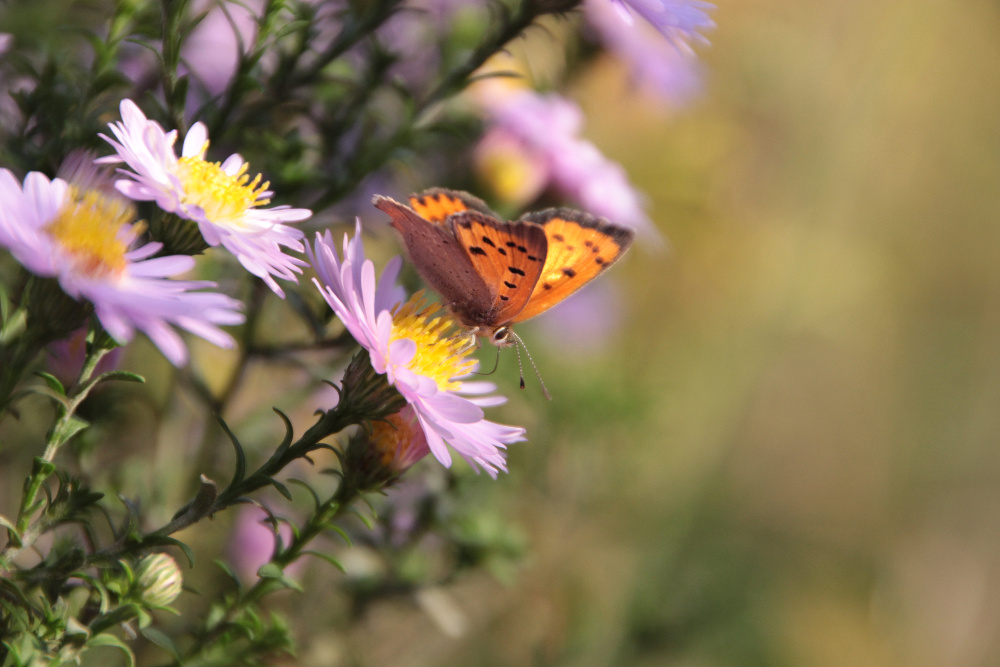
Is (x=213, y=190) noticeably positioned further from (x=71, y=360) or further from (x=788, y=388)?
(x=788, y=388)

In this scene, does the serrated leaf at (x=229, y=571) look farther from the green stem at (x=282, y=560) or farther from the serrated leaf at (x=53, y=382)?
the serrated leaf at (x=53, y=382)

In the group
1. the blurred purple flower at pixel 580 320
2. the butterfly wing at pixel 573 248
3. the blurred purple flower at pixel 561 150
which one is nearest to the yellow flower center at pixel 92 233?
the butterfly wing at pixel 573 248

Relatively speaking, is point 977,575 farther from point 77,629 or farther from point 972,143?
point 77,629

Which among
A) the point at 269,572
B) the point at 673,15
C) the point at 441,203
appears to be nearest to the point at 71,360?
the point at 269,572

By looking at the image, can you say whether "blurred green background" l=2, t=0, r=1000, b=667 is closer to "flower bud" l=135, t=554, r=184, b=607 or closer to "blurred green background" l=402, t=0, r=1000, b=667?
"blurred green background" l=402, t=0, r=1000, b=667

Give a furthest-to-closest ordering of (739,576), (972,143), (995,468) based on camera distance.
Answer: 1. (972,143)
2. (995,468)
3. (739,576)

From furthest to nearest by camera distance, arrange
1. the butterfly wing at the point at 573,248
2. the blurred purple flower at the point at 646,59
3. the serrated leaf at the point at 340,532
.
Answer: the blurred purple flower at the point at 646,59, the butterfly wing at the point at 573,248, the serrated leaf at the point at 340,532

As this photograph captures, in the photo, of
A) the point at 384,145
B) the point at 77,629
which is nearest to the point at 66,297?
the point at 77,629
